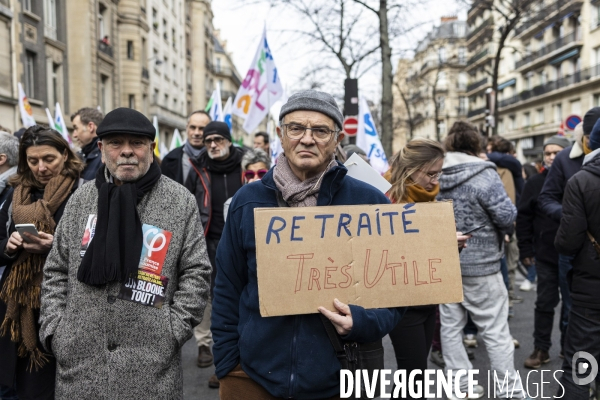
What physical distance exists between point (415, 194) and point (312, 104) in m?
1.48

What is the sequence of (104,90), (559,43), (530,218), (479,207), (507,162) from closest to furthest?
(479,207), (530,218), (507,162), (104,90), (559,43)

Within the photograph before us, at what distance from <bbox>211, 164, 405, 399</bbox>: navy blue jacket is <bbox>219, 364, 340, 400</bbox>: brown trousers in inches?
1.3

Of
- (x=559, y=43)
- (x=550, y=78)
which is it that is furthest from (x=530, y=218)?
(x=550, y=78)

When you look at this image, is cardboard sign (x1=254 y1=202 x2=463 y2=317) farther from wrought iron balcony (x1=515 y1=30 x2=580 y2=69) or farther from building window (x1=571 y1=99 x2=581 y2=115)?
building window (x1=571 y1=99 x2=581 y2=115)

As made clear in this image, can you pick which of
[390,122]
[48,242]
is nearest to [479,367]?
[48,242]

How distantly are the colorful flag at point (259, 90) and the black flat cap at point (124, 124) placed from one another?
5.55 meters

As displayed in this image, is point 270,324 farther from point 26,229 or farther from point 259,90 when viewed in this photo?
point 259,90

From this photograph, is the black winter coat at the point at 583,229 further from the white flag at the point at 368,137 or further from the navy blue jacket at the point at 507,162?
the white flag at the point at 368,137

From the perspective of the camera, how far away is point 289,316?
2049 mm

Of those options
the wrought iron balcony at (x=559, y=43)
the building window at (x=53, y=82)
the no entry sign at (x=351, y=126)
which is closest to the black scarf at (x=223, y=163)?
the no entry sign at (x=351, y=126)

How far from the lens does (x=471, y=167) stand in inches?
147

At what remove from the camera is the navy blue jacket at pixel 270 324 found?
2.00m

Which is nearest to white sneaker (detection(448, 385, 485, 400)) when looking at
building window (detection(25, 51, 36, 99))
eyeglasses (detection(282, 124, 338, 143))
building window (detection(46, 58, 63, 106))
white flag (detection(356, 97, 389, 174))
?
eyeglasses (detection(282, 124, 338, 143))

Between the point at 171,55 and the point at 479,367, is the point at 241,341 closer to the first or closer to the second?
the point at 479,367
